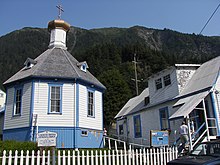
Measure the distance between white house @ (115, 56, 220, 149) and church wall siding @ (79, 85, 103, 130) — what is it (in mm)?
4905

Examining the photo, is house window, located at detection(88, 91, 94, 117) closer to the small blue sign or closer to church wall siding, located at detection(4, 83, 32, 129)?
church wall siding, located at detection(4, 83, 32, 129)

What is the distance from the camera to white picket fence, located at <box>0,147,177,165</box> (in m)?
9.28

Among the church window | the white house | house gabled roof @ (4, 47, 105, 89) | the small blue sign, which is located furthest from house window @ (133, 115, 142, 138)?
the small blue sign

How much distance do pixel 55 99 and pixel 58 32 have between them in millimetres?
9159

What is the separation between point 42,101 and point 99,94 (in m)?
5.50

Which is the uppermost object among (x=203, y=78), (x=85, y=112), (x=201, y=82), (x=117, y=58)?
(x=117, y=58)

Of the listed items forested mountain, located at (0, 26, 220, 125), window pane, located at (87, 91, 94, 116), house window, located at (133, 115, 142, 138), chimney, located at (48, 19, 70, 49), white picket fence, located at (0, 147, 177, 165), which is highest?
forested mountain, located at (0, 26, 220, 125)

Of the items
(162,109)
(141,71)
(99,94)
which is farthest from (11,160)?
(141,71)

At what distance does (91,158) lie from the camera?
10.2m

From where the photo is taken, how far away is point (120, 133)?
29.1 m

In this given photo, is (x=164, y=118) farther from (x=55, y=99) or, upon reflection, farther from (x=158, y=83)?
(x=55, y=99)

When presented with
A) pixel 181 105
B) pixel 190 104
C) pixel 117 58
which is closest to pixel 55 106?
pixel 181 105

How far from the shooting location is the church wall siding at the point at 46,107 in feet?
57.3

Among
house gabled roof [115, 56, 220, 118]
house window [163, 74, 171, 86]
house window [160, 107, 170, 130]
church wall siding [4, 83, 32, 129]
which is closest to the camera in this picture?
house gabled roof [115, 56, 220, 118]
